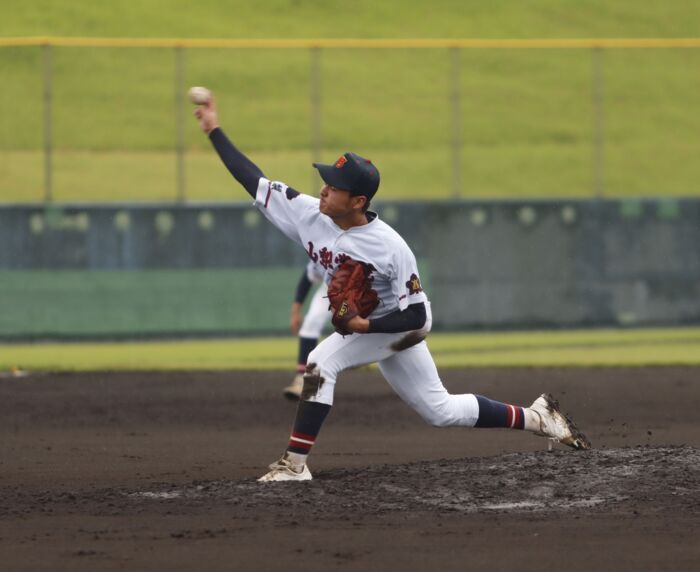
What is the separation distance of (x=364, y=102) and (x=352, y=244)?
80.4ft

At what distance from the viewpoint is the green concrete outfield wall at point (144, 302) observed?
54.7ft

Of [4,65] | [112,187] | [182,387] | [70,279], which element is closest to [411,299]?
[182,387]

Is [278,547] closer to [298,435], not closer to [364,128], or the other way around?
[298,435]

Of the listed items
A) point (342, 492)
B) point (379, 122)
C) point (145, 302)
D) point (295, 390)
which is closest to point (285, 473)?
point (342, 492)

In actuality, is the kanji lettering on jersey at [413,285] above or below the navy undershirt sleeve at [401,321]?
above

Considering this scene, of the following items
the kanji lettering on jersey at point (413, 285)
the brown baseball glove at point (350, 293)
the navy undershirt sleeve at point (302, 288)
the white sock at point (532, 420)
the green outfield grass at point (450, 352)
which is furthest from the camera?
the green outfield grass at point (450, 352)

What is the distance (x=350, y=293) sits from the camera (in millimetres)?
6828

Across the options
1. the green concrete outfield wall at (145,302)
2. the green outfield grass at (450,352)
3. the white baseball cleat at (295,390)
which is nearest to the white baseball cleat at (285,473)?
the white baseball cleat at (295,390)

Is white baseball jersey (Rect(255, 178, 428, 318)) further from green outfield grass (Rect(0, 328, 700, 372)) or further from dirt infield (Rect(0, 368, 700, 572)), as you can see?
green outfield grass (Rect(0, 328, 700, 372))

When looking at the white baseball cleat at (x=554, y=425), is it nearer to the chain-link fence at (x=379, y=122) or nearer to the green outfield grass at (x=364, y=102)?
the green outfield grass at (x=364, y=102)

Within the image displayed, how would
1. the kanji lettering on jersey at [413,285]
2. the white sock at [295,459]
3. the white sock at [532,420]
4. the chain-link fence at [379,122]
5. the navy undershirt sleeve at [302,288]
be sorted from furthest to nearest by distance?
the chain-link fence at [379,122]
the navy undershirt sleeve at [302,288]
the white sock at [532,420]
the white sock at [295,459]
the kanji lettering on jersey at [413,285]

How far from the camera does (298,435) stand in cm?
702

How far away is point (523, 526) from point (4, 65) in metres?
17.0

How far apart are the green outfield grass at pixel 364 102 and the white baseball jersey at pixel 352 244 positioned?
49.7 feet
